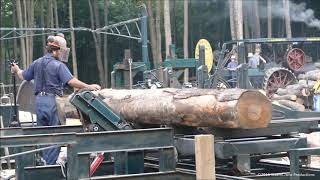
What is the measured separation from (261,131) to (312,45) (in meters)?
22.9

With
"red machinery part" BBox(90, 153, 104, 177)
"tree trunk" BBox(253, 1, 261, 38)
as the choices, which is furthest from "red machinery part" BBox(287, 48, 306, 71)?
"red machinery part" BBox(90, 153, 104, 177)

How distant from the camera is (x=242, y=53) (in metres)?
14.0

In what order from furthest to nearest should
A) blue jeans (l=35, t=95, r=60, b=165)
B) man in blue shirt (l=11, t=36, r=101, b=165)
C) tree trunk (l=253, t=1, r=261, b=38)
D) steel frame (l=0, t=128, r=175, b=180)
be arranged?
tree trunk (l=253, t=1, r=261, b=38)
blue jeans (l=35, t=95, r=60, b=165)
man in blue shirt (l=11, t=36, r=101, b=165)
steel frame (l=0, t=128, r=175, b=180)

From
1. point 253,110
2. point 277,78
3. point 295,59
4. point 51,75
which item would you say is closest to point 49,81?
point 51,75

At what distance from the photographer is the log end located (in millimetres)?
5453

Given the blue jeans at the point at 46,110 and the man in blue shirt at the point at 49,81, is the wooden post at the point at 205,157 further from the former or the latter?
the blue jeans at the point at 46,110

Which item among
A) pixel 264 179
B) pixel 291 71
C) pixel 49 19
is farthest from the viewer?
pixel 49 19

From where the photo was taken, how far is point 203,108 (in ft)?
18.6

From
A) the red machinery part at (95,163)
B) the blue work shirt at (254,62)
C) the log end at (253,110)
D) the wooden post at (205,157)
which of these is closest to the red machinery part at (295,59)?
the blue work shirt at (254,62)

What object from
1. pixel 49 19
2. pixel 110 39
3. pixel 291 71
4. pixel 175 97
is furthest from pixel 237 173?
pixel 110 39

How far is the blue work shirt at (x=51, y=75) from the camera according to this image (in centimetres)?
729

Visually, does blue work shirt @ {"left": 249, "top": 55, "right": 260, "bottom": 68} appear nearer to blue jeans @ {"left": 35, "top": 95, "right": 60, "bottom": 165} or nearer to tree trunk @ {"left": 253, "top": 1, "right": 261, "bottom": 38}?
tree trunk @ {"left": 253, "top": 1, "right": 261, "bottom": 38}

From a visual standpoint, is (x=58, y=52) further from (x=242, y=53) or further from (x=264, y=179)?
(x=242, y=53)

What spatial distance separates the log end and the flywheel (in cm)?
1589
